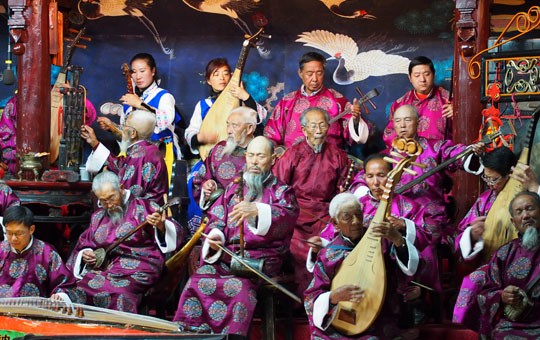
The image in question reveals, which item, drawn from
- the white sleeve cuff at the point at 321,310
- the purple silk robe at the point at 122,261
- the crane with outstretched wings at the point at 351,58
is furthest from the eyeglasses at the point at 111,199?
the crane with outstretched wings at the point at 351,58

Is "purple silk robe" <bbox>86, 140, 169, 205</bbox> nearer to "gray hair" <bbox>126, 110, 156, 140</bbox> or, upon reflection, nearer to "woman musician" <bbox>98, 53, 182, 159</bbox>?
"gray hair" <bbox>126, 110, 156, 140</bbox>

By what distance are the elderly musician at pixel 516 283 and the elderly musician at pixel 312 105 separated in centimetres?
261

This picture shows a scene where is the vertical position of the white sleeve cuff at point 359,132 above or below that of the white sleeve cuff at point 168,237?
above

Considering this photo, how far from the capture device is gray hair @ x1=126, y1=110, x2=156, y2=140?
10.7 meters

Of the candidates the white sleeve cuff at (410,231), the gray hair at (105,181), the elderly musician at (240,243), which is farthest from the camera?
the gray hair at (105,181)

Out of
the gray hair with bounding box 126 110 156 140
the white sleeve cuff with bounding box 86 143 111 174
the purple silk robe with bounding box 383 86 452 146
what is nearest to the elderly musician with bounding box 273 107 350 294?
the purple silk robe with bounding box 383 86 452 146

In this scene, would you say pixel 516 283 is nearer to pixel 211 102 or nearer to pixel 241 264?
pixel 241 264

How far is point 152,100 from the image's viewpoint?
38.9 ft

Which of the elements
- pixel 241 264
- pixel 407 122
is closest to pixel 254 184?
pixel 241 264

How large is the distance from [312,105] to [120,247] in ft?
7.63

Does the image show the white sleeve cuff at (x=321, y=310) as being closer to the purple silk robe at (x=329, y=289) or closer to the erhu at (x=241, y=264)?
the purple silk robe at (x=329, y=289)

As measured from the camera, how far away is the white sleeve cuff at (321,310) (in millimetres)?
8422

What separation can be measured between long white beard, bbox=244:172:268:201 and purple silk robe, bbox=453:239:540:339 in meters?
1.68

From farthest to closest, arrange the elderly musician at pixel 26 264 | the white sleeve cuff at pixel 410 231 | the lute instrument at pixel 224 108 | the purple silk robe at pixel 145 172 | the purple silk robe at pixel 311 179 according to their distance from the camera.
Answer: the lute instrument at pixel 224 108 → the purple silk robe at pixel 145 172 → the purple silk robe at pixel 311 179 → the elderly musician at pixel 26 264 → the white sleeve cuff at pixel 410 231
